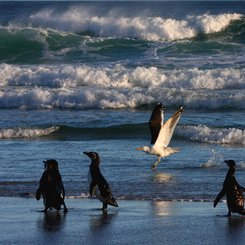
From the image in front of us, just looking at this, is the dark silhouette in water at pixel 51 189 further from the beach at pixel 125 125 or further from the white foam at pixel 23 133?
the white foam at pixel 23 133

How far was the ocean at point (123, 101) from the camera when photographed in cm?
1670

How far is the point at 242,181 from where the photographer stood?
16016mm

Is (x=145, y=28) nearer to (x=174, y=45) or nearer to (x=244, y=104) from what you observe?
(x=174, y=45)

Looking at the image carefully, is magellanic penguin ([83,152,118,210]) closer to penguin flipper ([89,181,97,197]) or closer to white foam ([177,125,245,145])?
penguin flipper ([89,181,97,197])

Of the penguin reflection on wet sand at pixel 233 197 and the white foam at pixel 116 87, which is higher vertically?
the white foam at pixel 116 87

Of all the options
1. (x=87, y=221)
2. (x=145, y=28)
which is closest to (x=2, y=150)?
(x=87, y=221)

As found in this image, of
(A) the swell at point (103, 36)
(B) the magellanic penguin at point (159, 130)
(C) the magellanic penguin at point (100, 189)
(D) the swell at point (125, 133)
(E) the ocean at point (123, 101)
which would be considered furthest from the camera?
(A) the swell at point (103, 36)

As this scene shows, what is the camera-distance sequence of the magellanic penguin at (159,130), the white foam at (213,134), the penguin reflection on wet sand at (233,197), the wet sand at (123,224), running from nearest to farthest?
1. the wet sand at (123,224)
2. the penguin reflection on wet sand at (233,197)
3. the magellanic penguin at (159,130)
4. the white foam at (213,134)

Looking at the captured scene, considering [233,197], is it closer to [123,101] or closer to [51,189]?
[51,189]

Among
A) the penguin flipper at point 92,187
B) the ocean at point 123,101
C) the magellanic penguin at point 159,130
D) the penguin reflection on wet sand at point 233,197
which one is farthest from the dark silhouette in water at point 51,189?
the penguin reflection on wet sand at point 233,197

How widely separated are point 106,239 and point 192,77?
72.2ft

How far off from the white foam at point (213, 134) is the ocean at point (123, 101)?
0.09 feet

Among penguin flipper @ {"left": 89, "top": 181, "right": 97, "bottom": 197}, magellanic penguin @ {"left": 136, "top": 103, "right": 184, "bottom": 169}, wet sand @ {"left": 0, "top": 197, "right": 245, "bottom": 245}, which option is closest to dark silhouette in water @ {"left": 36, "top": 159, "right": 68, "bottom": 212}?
wet sand @ {"left": 0, "top": 197, "right": 245, "bottom": 245}

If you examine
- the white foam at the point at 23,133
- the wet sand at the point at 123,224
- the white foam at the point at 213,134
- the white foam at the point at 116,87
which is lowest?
the wet sand at the point at 123,224
